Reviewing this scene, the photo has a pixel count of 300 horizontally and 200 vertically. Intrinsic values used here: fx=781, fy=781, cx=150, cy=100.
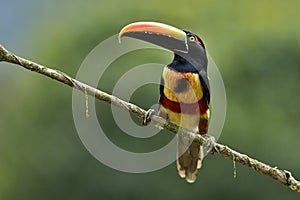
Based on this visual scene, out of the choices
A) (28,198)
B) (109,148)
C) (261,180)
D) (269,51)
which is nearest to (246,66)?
(269,51)

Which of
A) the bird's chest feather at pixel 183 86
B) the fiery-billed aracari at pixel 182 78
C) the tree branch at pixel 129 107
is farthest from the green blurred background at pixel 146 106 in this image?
the tree branch at pixel 129 107

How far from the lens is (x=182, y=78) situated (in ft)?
15.7

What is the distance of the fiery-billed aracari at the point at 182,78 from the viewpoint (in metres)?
4.74

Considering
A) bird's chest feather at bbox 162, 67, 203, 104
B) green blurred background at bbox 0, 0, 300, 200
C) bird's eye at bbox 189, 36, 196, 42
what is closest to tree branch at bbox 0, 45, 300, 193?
bird's chest feather at bbox 162, 67, 203, 104

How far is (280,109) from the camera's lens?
12.1m

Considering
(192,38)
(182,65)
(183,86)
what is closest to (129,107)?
(183,86)

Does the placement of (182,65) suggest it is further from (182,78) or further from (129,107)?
(129,107)

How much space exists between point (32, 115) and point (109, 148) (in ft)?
7.25

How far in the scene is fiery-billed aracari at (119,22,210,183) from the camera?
15.6ft

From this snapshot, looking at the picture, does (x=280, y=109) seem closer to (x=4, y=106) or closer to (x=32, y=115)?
(x=32, y=115)

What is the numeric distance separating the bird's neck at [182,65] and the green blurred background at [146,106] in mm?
5401

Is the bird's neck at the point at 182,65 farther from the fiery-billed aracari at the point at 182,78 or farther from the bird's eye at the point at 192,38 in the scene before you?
the bird's eye at the point at 192,38

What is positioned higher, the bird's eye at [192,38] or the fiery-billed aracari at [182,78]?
the bird's eye at [192,38]

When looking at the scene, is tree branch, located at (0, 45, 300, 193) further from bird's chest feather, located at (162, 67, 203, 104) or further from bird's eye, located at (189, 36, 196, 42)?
bird's eye, located at (189, 36, 196, 42)
